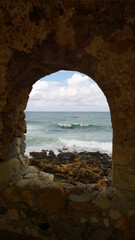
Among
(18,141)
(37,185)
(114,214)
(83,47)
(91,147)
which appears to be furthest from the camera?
(91,147)

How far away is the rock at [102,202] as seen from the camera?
167 cm

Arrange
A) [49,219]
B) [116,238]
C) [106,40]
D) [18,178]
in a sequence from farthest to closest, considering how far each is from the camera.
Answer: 1. [18,178]
2. [49,219]
3. [116,238]
4. [106,40]

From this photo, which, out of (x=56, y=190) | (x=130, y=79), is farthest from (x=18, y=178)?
(x=130, y=79)

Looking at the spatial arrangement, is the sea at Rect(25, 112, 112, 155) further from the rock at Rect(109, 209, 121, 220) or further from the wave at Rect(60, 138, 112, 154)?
the rock at Rect(109, 209, 121, 220)

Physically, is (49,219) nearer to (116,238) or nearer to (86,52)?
(116,238)

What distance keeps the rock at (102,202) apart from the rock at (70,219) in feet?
1.03

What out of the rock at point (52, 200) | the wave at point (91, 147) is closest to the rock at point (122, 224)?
the rock at point (52, 200)

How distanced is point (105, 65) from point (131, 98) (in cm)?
43

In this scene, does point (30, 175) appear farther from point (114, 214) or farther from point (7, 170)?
point (114, 214)

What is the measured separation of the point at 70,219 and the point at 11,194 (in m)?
0.79

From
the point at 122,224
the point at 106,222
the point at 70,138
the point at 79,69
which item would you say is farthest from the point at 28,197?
the point at 70,138

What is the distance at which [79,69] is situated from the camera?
1819 mm

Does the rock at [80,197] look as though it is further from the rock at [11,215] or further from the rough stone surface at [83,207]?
the rock at [11,215]

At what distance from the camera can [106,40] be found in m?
1.47
